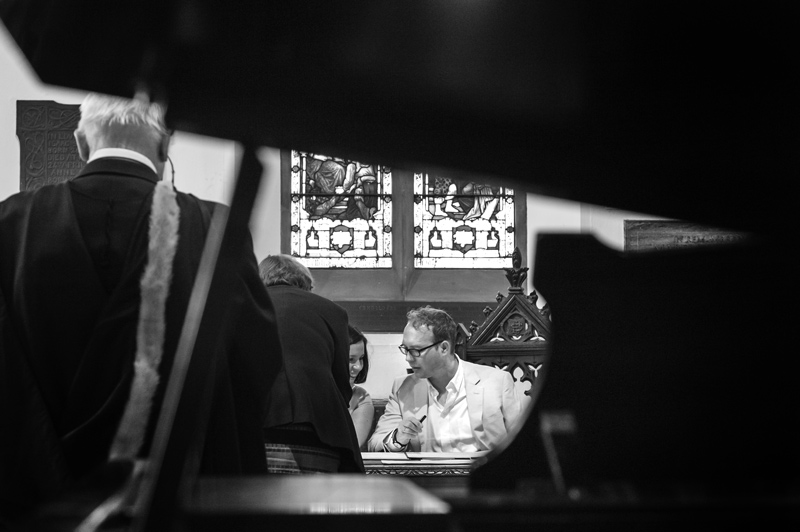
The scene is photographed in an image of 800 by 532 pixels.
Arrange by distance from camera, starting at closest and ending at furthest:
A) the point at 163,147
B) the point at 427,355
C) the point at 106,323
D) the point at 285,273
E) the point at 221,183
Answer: the point at 106,323
the point at 163,147
the point at 285,273
the point at 427,355
the point at 221,183

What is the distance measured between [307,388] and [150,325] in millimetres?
1042

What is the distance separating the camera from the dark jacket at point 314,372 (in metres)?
3.07

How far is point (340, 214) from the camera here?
8.66 meters

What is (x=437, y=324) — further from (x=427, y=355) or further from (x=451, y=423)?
(x=451, y=423)

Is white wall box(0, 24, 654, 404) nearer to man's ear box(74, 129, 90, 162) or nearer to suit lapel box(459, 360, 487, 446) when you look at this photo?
suit lapel box(459, 360, 487, 446)

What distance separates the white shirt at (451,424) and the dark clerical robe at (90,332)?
8.09 ft

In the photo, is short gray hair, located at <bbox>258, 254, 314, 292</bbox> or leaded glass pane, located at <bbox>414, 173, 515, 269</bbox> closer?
short gray hair, located at <bbox>258, 254, 314, 292</bbox>

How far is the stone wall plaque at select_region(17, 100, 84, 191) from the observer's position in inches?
293

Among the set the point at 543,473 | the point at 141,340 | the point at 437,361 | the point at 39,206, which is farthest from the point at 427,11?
the point at 437,361

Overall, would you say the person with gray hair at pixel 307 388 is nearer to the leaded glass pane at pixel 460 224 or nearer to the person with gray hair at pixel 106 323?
the person with gray hair at pixel 106 323

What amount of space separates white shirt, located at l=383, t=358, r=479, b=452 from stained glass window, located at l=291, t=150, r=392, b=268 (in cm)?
381

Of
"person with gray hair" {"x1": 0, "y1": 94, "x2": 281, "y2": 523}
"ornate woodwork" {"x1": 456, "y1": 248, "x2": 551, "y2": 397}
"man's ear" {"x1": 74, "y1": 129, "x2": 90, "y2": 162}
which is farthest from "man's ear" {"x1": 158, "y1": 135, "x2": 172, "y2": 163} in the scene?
"ornate woodwork" {"x1": 456, "y1": 248, "x2": 551, "y2": 397}

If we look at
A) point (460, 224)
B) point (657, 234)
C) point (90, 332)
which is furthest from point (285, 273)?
point (460, 224)

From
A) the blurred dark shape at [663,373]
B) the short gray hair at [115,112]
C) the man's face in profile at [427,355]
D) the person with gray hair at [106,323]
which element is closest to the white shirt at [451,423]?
the man's face in profile at [427,355]
